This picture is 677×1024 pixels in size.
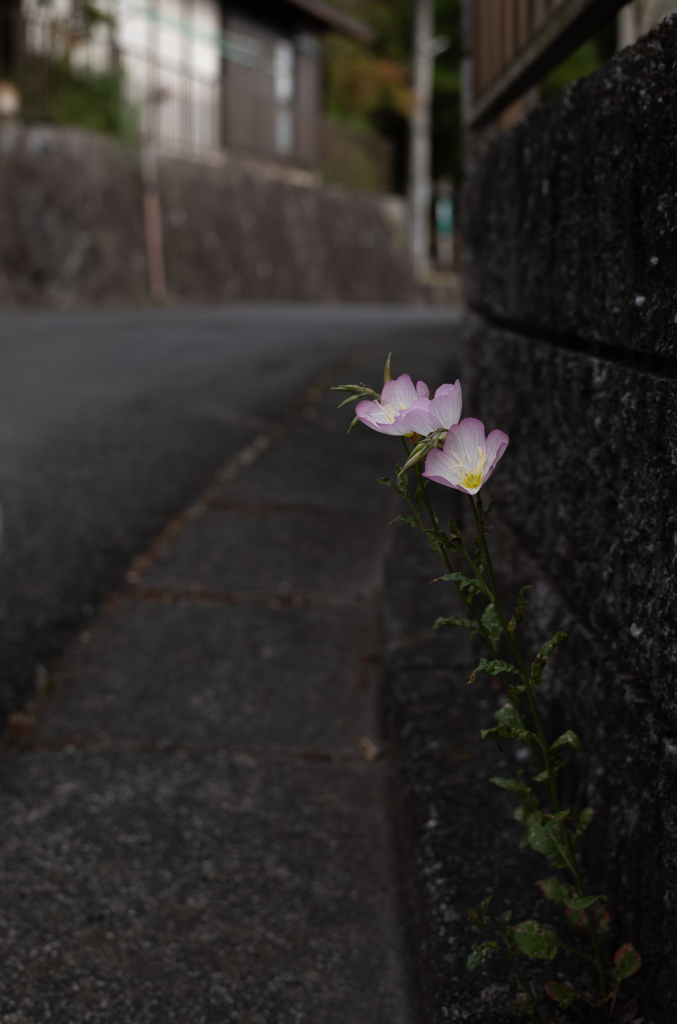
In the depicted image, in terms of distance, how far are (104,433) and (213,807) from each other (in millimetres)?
2669

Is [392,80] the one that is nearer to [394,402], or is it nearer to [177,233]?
[177,233]

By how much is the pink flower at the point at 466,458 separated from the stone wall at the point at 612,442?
0.81 feet

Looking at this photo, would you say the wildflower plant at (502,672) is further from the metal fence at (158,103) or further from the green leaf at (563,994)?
the metal fence at (158,103)

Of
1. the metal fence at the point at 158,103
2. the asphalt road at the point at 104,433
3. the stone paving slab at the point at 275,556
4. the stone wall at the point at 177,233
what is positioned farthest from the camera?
Answer: the metal fence at the point at 158,103

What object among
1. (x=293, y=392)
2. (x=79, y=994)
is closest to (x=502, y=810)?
(x=79, y=994)

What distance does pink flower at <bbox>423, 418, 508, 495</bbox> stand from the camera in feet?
3.17

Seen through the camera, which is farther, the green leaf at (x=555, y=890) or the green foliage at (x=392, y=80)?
the green foliage at (x=392, y=80)

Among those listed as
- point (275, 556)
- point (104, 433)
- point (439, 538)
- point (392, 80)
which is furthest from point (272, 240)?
point (439, 538)

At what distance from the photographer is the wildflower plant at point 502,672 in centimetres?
98

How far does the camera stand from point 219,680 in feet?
7.63

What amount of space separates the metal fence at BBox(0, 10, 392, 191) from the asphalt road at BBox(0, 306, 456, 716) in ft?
18.3

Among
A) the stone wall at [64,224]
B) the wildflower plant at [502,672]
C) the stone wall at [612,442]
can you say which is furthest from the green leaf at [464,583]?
the stone wall at [64,224]

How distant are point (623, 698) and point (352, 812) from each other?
79cm

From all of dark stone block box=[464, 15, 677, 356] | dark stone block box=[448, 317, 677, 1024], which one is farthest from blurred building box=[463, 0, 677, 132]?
dark stone block box=[448, 317, 677, 1024]
